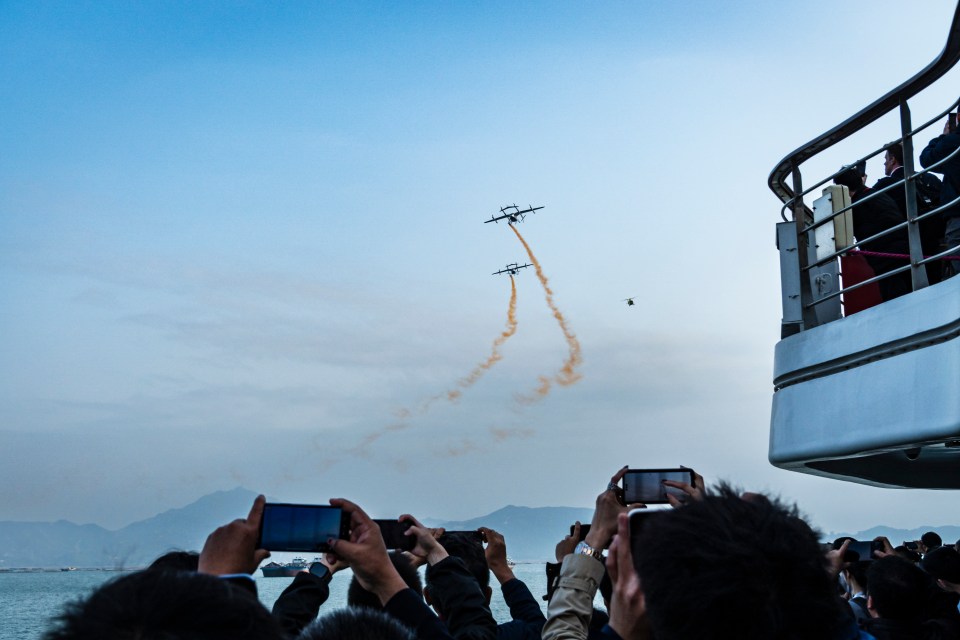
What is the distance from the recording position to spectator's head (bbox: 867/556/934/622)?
229 inches

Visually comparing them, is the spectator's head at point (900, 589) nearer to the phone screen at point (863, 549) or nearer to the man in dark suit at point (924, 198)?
the phone screen at point (863, 549)

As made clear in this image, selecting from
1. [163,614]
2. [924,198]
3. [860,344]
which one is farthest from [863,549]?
[163,614]

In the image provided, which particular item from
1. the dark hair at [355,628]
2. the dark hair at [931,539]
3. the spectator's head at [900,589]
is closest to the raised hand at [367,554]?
the dark hair at [355,628]

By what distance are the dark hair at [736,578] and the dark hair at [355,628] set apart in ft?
2.35

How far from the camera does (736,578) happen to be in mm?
2166

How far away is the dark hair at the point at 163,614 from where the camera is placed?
5.63ft

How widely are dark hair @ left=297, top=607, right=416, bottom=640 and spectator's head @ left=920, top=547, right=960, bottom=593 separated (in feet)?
18.6

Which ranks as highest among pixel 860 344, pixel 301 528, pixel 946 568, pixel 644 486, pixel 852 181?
pixel 852 181

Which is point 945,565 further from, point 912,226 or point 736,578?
point 736,578

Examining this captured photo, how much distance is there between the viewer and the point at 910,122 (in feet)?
23.6

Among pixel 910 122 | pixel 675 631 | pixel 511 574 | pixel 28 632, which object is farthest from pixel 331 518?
pixel 28 632

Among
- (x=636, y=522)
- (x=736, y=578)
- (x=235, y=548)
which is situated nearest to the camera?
(x=736, y=578)

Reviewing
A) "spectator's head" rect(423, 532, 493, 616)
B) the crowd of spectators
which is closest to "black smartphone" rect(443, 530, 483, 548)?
"spectator's head" rect(423, 532, 493, 616)

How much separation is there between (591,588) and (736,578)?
1.21m
